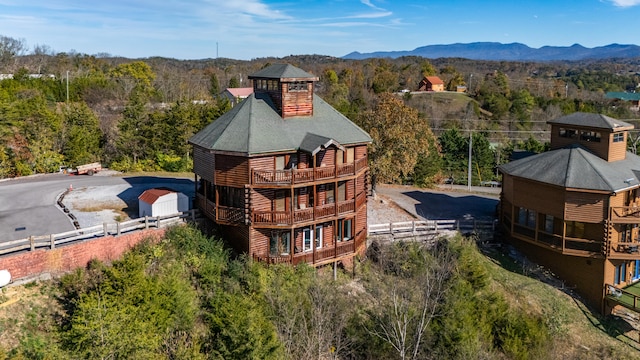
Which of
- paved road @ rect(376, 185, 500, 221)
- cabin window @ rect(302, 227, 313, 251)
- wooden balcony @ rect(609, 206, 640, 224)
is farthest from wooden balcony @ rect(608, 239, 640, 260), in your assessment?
cabin window @ rect(302, 227, 313, 251)

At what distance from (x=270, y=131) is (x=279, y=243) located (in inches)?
231

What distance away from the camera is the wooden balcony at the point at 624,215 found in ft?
93.6

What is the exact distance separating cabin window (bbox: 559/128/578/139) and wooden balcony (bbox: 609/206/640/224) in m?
6.15

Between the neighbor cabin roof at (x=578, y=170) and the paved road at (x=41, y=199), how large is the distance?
23.8 m

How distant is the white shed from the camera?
1102 inches

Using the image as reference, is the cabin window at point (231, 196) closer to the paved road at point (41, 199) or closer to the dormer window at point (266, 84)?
the dormer window at point (266, 84)

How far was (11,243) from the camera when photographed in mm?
21688

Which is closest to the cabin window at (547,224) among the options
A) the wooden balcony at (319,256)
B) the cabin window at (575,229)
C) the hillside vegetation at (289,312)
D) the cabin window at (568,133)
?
the cabin window at (575,229)

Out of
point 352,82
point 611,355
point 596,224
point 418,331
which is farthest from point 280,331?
point 352,82

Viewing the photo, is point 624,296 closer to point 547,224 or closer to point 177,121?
point 547,224

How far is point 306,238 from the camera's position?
27.5 metres

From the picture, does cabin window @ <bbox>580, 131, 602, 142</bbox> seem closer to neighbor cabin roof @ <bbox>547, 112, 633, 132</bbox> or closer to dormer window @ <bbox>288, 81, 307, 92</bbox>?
neighbor cabin roof @ <bbox>547, 112, 633, 132</bbox>

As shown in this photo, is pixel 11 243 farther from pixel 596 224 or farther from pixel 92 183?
pixel 596 224

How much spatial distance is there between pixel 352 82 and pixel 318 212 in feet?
318
